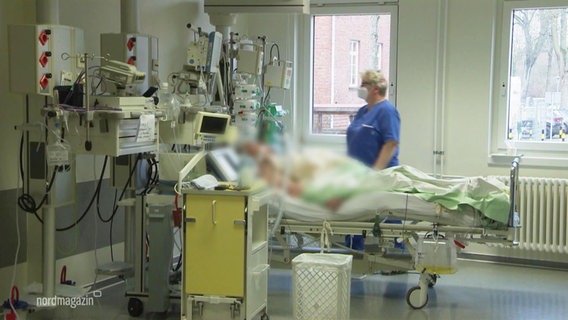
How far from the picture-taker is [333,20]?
1834 millimetres

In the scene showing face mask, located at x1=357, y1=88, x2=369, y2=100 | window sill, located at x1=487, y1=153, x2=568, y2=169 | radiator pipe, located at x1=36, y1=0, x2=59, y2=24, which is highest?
radiator pipe, located at x1=36, y1=0, x2=59, y2=24

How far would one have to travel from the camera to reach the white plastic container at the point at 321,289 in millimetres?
3891

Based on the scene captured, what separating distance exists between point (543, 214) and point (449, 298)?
128cm

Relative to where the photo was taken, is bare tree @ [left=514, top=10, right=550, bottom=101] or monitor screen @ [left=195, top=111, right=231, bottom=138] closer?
monitor screen @ [left=195, top=111, right=231, bottom=138]

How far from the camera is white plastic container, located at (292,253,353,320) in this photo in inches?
153

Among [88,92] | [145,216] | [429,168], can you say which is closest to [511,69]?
[429,168]

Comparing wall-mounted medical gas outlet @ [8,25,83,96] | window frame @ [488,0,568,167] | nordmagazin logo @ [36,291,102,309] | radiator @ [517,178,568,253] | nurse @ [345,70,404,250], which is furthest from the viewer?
window frame @ [488,0,568,167]

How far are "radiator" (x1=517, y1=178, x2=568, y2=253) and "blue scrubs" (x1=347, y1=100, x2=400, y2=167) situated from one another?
3.85 meters

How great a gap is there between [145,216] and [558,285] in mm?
3009

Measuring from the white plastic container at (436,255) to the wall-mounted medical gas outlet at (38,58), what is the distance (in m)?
2.27

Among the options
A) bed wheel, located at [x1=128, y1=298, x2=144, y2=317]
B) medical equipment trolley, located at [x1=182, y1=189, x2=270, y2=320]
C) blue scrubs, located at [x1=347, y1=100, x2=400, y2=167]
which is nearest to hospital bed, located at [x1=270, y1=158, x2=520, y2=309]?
medical equipment trolley, located at [x1=182, y1=189, x2=270, y2=320]

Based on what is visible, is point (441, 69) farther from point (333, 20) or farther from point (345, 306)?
point (333, 20)

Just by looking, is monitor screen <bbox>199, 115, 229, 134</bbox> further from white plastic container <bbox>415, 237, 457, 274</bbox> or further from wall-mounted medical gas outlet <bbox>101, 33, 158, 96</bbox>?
white plastic container <bbox>415, 237, 457, 274</bbox>

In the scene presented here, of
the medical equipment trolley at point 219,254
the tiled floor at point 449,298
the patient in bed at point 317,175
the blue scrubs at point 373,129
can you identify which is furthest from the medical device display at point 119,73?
the patient in bed at point 317,175
